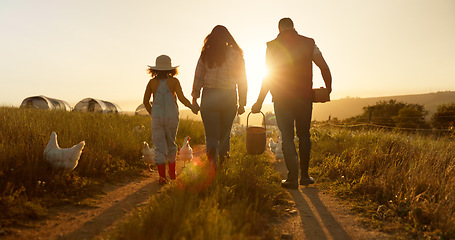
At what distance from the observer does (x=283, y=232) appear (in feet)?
8.56

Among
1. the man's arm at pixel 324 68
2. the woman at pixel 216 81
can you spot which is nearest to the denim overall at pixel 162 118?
A: the woman at pixel 216 81

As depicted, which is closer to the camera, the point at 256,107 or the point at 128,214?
the point at 128,214

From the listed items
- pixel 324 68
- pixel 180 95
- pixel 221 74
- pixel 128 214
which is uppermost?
pixel 324 68

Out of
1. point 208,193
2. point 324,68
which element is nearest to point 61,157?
point 208,193

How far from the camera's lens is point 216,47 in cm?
392

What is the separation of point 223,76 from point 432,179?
3098 mm

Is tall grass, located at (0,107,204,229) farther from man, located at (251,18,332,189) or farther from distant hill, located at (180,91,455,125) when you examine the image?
distant hill, located at (180,91,455,125)

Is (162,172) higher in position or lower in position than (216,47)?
lower

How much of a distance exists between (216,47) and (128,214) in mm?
2444

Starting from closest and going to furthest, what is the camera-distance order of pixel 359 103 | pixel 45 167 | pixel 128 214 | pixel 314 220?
pixel 128 214, pixel 314 220, pixel 45 167, pixel 359 103

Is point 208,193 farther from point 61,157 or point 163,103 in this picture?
point 61,157

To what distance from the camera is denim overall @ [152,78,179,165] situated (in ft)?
13.8

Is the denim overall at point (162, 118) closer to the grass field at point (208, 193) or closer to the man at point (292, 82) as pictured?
the grass field at point (208, 193)

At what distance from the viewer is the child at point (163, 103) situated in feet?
13.8
